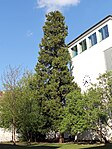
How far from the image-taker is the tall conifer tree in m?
28.3

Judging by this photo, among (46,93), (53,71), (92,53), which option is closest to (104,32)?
(92,53)

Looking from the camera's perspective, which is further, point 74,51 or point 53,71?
point 74,51

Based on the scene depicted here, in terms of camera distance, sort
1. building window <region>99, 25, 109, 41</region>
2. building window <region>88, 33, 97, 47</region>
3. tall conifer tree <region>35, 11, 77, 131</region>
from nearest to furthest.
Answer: building window <region>99, 25, 109, 41</region> → tall conifer tree <region>35, 11, 77, 131</region> → building window <region>88, 33, 97, 47</region>

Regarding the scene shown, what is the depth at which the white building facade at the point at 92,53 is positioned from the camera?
→ 2744 cm

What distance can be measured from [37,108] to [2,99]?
15.3 ft

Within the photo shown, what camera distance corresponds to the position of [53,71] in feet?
94.8

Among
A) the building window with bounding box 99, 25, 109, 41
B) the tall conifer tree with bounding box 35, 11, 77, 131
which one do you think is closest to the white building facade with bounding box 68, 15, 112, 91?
the building window with bounding box 99, 25, 109, 41

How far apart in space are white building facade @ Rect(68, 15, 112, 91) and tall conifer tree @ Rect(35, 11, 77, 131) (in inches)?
73.3

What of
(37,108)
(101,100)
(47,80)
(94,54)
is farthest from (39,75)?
(101,100)

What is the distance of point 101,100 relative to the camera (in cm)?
2455

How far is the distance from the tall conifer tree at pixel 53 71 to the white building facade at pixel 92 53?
186 cm

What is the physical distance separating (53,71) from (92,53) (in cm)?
447

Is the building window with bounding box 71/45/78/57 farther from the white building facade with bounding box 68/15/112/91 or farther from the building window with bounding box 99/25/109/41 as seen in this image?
the building window with bounding box 99/25/109/41

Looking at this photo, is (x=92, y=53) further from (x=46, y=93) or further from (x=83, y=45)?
(x=46, y=93)
